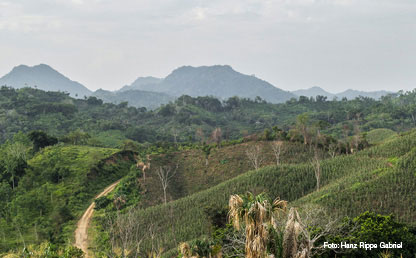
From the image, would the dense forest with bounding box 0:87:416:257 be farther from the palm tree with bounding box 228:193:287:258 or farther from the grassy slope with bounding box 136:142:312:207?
the grassy slope with bounding box 136:142:312:207

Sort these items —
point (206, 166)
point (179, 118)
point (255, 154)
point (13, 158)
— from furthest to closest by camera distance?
point (179, 118) < point (206, 166) < point (255, 154) < point (13, 158)

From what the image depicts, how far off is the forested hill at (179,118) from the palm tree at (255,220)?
5497cm

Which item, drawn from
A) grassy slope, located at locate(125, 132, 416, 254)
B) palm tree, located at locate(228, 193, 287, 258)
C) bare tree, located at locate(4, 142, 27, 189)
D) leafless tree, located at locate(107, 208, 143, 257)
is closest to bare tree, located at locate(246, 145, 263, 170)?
grassy slope, located at locate(125, 132, 416, 254)

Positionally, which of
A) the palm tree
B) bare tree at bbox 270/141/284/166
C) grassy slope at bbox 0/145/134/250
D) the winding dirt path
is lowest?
the winding dirt path

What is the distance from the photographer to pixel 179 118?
128875 mm

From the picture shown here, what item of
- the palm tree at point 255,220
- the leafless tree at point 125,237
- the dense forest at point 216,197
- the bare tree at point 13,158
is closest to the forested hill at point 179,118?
the bare tree at point 13,158

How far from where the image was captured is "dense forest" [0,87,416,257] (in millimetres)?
14086

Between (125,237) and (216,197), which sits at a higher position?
(125,237)

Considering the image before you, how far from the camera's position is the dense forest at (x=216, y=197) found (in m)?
14.1

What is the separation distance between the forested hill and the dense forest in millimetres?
20333

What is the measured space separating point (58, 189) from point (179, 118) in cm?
8928

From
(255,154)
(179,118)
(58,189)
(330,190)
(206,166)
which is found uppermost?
(179,118)

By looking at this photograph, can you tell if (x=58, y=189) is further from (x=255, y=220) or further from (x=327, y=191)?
(x=255, y=220)

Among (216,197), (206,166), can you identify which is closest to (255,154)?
(206,166)
